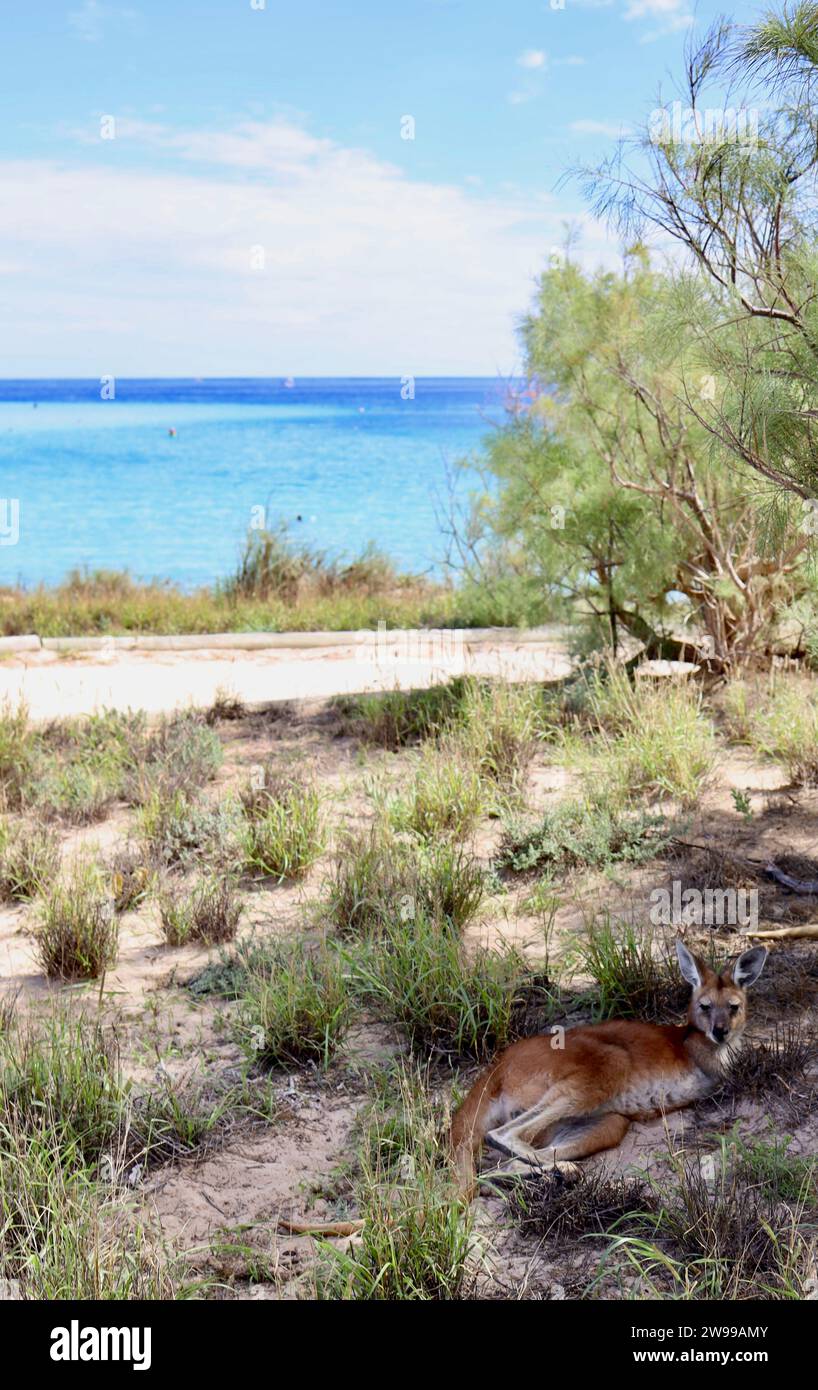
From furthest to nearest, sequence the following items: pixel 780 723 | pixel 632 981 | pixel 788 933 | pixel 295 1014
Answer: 1. pixel 780 723
2. pixel 788 933
3. pixel 632 981
4. pixel 295 1014

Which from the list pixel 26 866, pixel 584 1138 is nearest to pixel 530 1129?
pixel 584 1138

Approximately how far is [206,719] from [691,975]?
5.42 m

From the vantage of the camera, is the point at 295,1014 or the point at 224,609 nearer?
the point at 295,1014

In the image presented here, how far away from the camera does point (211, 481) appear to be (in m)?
37.4

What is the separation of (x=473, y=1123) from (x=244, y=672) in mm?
7454

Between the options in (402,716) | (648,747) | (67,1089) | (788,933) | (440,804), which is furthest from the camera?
(402,716)

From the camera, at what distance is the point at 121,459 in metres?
42.7

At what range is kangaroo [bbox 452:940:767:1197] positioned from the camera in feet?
11.3

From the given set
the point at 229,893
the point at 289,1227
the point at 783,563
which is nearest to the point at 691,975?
the point at 289,1227

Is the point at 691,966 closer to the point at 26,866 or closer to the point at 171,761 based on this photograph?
the point at 26,866

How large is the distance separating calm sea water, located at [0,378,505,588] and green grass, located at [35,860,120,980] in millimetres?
5177

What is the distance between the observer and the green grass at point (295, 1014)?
4.17 m

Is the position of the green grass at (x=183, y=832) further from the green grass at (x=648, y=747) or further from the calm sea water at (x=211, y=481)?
the calm sea water at (x=211, y=481)
